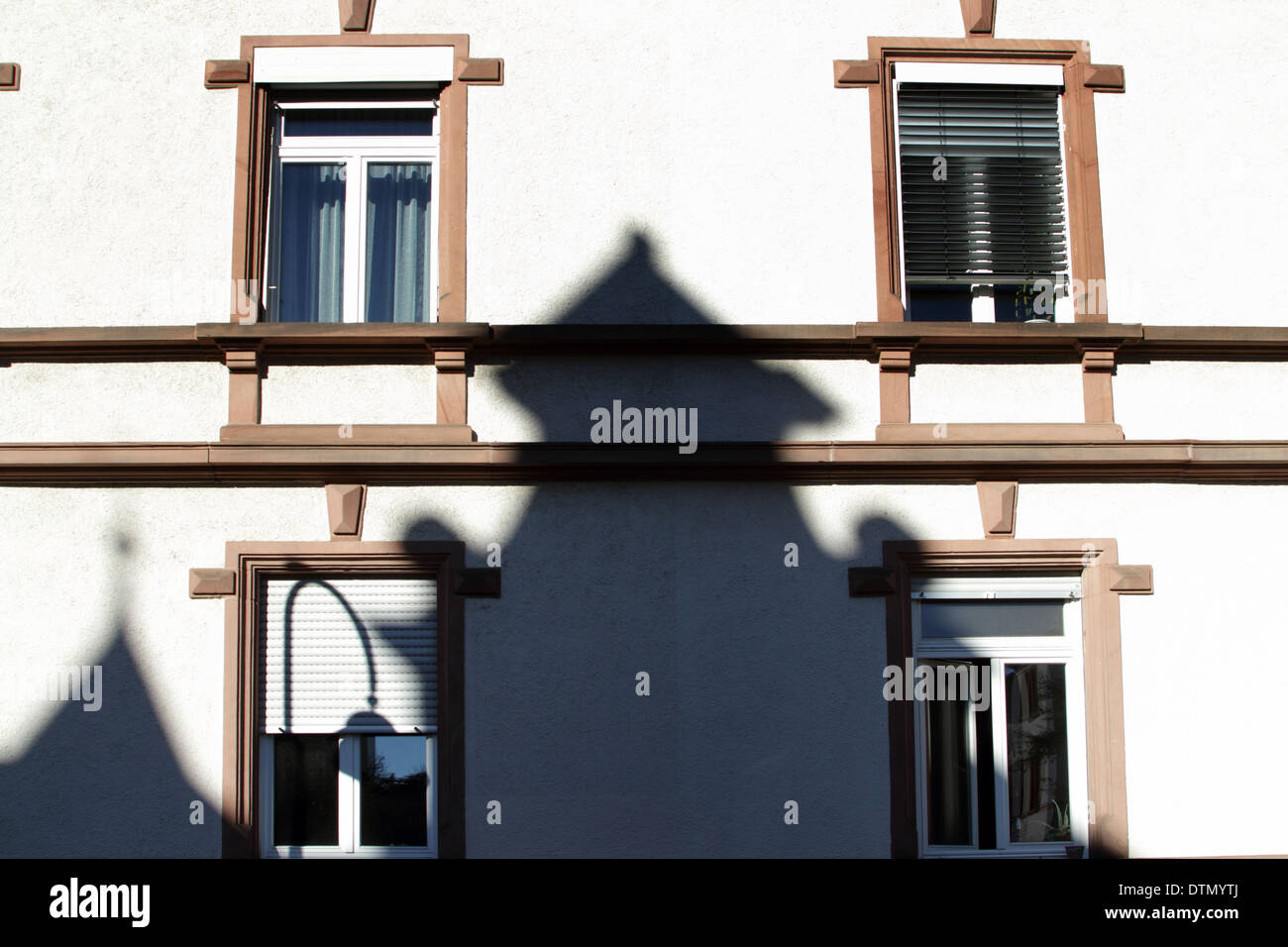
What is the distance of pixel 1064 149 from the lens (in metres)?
7.91

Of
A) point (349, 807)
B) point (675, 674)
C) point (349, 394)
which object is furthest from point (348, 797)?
point (349, 394)

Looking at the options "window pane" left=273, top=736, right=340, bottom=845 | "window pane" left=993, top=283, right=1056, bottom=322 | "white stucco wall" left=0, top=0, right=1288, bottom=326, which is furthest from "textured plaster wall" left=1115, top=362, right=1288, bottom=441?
"window pane" left=273, top=736, right=340, bottom=845

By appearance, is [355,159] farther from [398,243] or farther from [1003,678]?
[1003,678]

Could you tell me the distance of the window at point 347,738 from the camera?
280 inches

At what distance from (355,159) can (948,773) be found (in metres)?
4.76

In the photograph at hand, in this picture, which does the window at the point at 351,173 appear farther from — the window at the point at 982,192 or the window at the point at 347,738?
the window at the point at 982,192

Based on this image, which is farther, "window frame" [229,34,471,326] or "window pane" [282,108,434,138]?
"window pane" [282,108,434,138]

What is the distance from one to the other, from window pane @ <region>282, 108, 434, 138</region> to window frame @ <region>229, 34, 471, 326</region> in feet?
0.38

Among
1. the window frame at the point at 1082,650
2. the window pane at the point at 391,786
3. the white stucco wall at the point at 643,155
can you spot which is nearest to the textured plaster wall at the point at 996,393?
the white stucco wall at the point at 643,155

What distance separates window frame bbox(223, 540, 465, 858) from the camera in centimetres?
696

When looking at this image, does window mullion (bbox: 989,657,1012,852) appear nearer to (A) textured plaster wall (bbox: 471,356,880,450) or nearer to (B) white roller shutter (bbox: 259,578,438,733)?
(A) textured plaster wall (bbox: 471,356,880,450)

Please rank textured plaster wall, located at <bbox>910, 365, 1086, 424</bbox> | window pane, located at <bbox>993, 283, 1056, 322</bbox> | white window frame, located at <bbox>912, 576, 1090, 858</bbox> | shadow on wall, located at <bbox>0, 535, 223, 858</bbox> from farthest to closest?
window pane, located at <bbox>993, 283, 1056, 322</bbox> → textured plaster wall, located at <bbox>910, 365, 1086, 424</bbox> → white window frame, located at <bbox>912, 576, 1090, 858</bbox> → shadow on wall, located at <bbox>0, 535, 223, 858</bbox>

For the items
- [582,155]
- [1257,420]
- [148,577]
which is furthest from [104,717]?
[1257,420]
